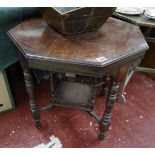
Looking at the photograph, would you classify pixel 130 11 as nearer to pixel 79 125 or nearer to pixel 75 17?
pixel 75 17

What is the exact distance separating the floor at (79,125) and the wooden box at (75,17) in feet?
2.02

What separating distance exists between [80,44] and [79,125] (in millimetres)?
601

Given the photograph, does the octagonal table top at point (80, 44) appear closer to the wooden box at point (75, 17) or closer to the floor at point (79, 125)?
the wooden box at point (75, 17)

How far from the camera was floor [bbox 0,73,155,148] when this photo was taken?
1139 mm

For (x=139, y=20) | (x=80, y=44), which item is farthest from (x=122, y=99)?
(x=80, y=44)

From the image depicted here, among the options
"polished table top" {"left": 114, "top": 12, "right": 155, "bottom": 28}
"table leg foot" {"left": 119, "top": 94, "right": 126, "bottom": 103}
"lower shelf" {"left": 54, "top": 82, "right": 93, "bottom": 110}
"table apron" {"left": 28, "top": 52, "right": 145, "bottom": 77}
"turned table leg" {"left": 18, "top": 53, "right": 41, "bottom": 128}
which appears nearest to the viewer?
"table apron" {"left": 28, "top": 52, "right": 145, "bottom": 77}

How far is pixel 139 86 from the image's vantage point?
1543mm

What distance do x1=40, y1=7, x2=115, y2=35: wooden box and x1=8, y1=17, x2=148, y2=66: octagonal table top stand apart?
4cm

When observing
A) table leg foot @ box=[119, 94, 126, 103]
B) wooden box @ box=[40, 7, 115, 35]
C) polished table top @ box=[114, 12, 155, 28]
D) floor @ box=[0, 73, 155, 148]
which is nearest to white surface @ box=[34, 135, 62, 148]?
floor @ box=[0, 73, 155, 148]

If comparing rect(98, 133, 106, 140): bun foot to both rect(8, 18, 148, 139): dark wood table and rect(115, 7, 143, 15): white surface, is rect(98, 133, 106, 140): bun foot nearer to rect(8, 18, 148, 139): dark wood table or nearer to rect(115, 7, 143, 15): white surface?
rect(8, 18, 148, 139): dark wood table

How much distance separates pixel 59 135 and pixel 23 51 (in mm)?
600

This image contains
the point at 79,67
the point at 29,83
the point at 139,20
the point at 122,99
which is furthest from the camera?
the point at 122,99

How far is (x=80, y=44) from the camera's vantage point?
0.81 metres
